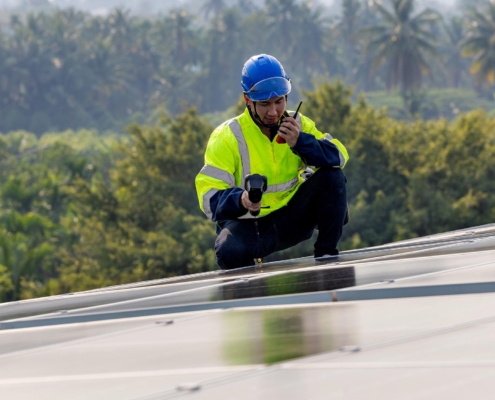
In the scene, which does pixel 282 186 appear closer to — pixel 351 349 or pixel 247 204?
pixel 247 204

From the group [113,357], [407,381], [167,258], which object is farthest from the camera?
[167,258]

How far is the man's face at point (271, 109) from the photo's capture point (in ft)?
20.9

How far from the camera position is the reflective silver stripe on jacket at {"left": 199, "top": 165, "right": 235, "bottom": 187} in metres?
6.34

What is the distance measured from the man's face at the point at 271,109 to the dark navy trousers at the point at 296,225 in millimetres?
388

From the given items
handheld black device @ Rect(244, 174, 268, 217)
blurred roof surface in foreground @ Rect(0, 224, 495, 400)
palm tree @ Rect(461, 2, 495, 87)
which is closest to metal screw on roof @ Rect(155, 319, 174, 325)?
blurred roof surface in foreground @ Rect(0, 224, 495, 400)

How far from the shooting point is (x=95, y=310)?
4680 mm

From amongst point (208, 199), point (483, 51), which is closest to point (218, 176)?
point (208, 199)

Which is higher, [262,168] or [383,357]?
[262,168]

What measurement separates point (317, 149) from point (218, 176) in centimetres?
57

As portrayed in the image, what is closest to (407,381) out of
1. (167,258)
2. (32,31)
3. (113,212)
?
(167,258)

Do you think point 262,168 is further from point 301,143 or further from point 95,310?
point 95,310

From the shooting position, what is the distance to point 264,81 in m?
6.29

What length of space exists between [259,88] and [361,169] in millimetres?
26663

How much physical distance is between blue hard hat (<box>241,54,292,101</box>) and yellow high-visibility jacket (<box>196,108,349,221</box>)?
191 mm
